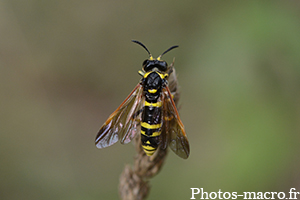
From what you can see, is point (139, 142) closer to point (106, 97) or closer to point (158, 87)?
point (158, 87)

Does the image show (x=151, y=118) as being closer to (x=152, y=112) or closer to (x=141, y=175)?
(x=152, y=112)

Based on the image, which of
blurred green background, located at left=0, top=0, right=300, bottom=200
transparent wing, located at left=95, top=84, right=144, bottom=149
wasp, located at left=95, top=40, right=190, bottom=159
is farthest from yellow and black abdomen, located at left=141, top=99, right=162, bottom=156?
blurred green background, located at left=0, top=0, right=300, bottom=200

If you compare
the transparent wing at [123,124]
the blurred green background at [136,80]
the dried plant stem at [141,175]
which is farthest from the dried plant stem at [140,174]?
the blurred green background at [136,80]

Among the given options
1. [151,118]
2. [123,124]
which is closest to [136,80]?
[123,124]

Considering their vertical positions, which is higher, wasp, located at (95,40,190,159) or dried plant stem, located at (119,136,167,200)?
wasp, located at (95,40,190,159)

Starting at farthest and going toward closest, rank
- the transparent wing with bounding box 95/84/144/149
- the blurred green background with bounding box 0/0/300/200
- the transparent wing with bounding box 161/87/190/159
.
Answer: the blurred green background with bounding box 0/0/300/200
the transparent wing with bounding box 95/84/144/149
the transparent wing with bounding box 161/87/190/159

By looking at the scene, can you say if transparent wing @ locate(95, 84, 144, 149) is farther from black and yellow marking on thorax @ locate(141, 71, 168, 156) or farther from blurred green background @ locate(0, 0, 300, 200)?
blurred green background @ locate(0, 0, 300, 200)

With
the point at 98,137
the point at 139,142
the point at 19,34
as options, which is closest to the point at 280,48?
the point at 139,142
